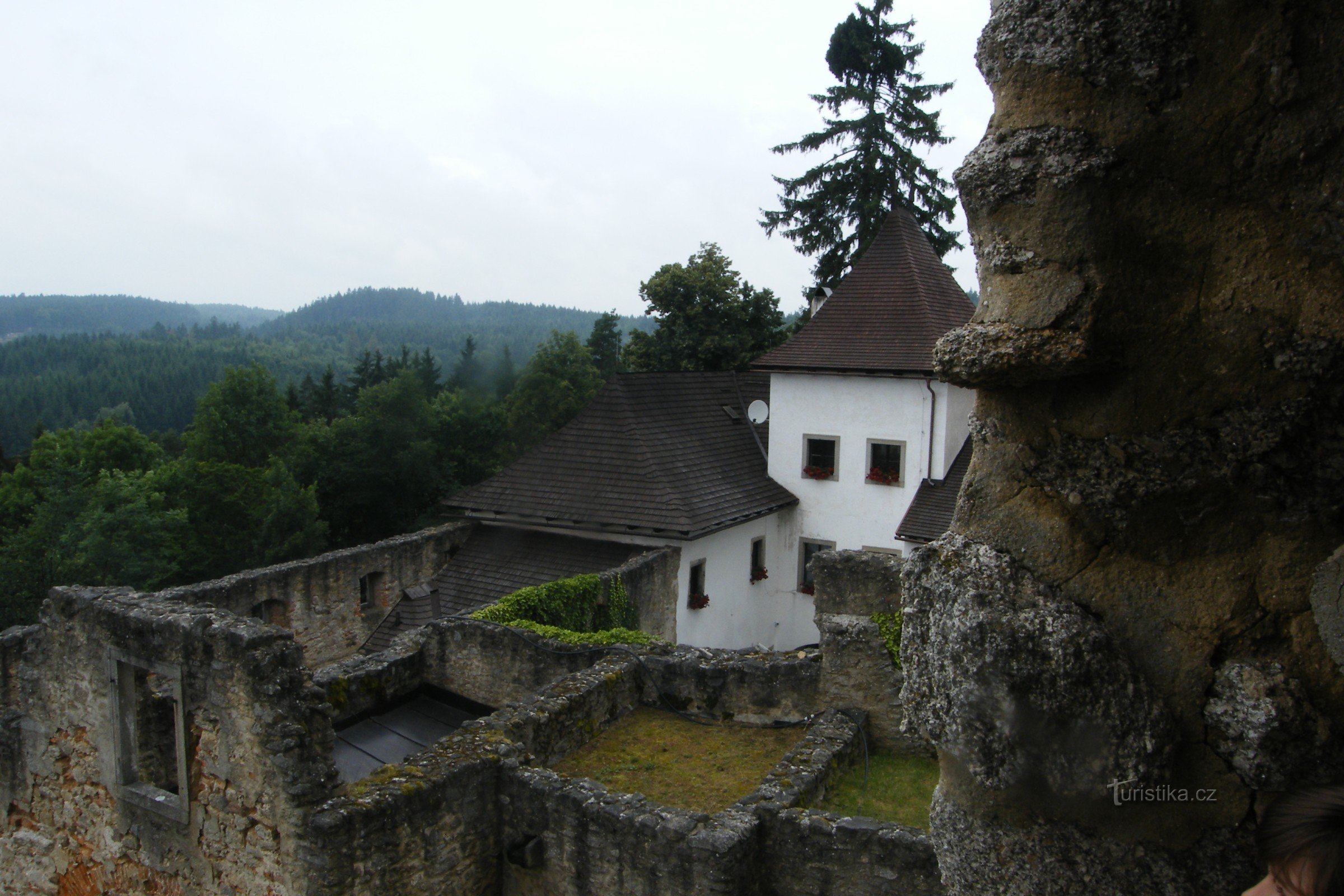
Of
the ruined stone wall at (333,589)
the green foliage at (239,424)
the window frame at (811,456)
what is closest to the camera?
the ruined stone wall at (333,589)

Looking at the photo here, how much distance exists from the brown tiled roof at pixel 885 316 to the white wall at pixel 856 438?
41 cm

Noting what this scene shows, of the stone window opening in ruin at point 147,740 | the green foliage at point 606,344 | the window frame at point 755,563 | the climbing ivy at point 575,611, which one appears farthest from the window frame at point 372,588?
the green foliage at point 606,344

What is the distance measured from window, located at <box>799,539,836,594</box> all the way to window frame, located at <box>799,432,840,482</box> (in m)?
1.61

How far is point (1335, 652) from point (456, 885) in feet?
26.9

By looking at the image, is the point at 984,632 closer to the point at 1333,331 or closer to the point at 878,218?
the point at 1333,331

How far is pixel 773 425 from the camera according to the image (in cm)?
2378

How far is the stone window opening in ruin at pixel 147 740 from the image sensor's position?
898cm

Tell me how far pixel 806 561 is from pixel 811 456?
2713mm

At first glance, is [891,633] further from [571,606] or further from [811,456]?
[811,456]

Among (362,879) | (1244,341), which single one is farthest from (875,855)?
(1244,341)

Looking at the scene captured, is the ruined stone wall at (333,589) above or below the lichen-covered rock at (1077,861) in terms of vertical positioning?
below

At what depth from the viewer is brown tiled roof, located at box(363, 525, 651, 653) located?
61.6 feet

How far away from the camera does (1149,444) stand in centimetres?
286

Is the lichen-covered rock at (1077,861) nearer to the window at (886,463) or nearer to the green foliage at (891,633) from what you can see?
the green foliage at (891,633)
